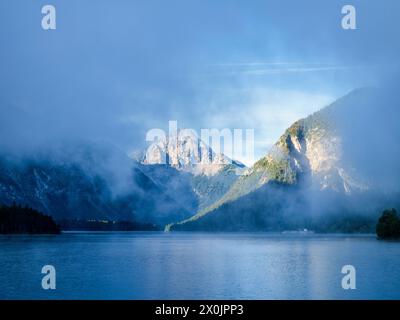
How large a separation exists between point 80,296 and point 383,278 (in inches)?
1811

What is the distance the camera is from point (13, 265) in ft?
335

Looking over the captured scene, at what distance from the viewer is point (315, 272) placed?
9331 cm

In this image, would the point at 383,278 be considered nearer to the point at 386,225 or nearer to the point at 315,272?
the point at 315,272

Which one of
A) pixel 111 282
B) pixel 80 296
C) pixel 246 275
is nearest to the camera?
pixel 80 296
